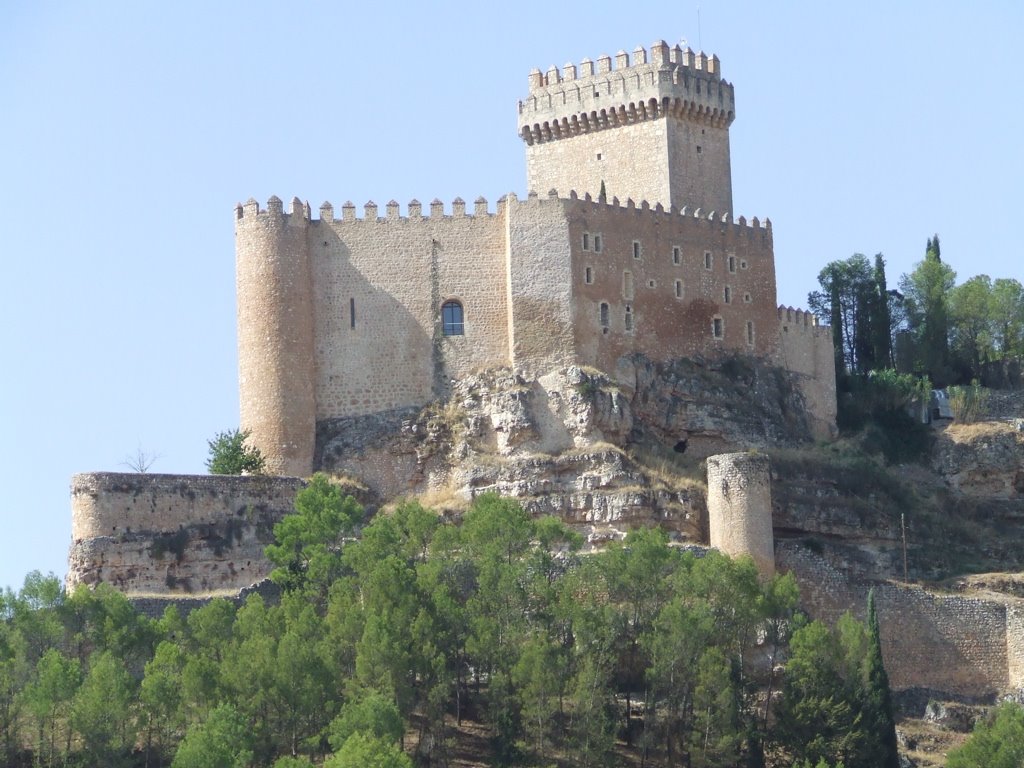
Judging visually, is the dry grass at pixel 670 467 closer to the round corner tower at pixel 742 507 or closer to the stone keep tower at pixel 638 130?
the round corner tower at pixel 742 507

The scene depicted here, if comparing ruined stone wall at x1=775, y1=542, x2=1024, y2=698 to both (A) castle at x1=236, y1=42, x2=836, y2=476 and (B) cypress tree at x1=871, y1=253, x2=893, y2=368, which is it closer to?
(A) castle at x1=236, y1=42, x2=836, y2=476

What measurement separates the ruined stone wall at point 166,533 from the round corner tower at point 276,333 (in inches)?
114

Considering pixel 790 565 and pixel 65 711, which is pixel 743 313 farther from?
pixel 65 711

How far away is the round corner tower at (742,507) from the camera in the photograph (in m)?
67.0

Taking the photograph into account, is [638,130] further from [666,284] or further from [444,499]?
[444,499]

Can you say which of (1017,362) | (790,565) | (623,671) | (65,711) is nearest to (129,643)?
(65,711)

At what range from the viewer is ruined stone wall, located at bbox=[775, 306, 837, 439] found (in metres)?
76.8

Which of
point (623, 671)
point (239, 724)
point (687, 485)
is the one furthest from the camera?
point (687, 485)

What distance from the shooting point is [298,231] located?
73.2m

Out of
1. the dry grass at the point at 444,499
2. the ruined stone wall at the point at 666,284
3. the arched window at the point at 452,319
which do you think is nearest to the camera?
the dry grass at the point at 444,499

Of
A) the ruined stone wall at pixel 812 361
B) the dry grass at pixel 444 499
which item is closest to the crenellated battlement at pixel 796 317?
the ruined stone wall at pixel 812 361

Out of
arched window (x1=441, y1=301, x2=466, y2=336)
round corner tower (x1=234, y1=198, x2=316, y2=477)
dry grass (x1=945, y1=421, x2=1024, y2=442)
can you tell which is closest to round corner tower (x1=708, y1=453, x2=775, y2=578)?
arched window (x1=441, y1=301, x2=466, y2=336)

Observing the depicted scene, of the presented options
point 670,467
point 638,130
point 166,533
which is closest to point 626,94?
point 638,130

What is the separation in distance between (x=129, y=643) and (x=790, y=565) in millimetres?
14741
